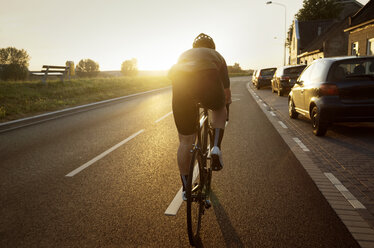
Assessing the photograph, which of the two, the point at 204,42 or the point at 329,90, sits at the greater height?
the point at 204,42

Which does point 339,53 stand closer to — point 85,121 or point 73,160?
point 85,121

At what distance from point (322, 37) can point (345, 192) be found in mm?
37012

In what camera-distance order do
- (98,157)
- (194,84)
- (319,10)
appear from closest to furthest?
(194,84), (98,157), (319,10)

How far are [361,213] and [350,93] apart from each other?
4353mm

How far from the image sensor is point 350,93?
273 inches

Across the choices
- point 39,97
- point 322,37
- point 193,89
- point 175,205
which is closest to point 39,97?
point 39,97

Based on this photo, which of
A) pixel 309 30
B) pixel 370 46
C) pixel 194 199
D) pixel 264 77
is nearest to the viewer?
pixel 194 199

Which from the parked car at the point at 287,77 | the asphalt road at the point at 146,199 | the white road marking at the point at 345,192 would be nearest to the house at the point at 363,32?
the parked car at the point at 287,77

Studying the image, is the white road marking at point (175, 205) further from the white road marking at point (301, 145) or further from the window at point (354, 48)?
the window at point (354, 48)

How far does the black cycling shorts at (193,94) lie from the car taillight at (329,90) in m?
5.05

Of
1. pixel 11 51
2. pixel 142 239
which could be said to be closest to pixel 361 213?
pixel 142 239

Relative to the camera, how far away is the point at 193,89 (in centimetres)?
277

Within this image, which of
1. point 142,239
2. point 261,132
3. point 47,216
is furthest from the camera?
point 261,132

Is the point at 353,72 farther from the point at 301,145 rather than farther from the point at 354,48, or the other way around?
the point at 354,48
